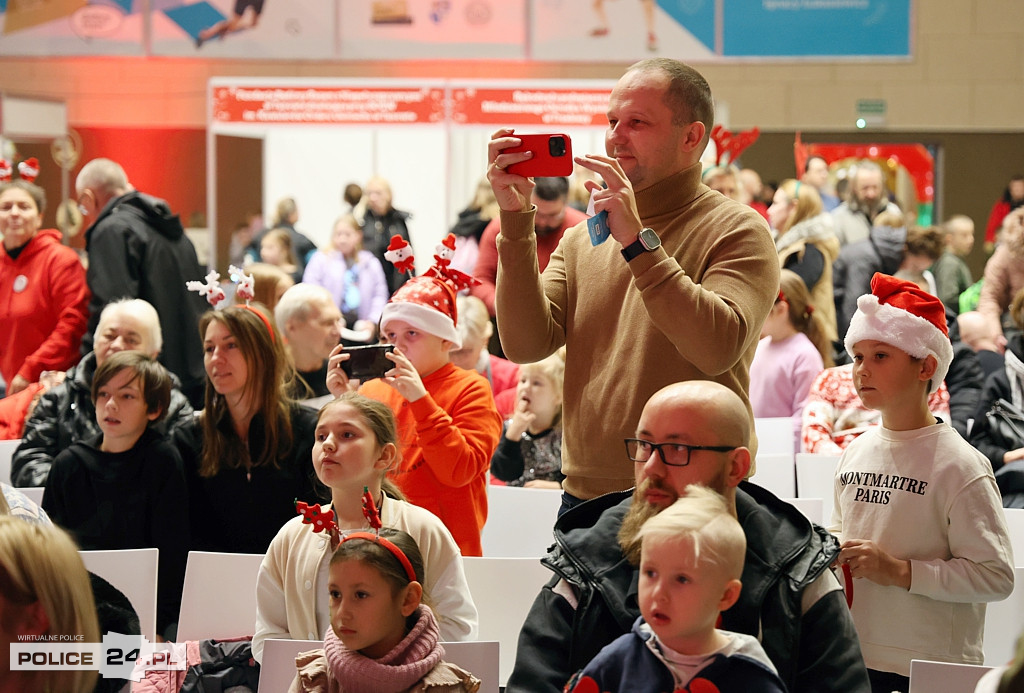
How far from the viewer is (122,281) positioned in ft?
18.6

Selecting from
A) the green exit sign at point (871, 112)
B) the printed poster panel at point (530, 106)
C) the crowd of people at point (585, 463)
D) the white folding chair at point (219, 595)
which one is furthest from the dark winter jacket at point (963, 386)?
the green exit sign at point (871, 112)

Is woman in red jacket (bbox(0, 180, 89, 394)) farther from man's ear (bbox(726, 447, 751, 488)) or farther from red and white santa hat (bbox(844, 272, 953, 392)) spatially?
man's ear (bbox(726, 447, 751, 488))

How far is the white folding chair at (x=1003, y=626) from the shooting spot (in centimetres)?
292

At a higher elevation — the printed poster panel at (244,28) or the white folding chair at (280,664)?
the printed poster panel at (244,28)

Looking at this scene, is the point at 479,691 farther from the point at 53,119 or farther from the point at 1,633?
the point at 53,119

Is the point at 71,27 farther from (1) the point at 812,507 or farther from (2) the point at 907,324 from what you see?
(2) the point at 907,324

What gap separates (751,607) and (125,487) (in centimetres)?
227

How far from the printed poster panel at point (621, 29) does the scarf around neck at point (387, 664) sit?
9164 millimetres

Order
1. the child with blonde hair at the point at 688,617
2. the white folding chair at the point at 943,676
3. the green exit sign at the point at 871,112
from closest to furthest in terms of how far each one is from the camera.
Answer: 1. the child with blonde hair at the point at 688,617
2. the white folding chair at the point at 943,676
3. the green exit sign at the point at 871,112

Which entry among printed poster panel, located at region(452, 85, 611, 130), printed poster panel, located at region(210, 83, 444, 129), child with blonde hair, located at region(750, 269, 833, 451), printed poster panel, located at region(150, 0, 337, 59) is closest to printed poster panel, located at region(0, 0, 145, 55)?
printed poster panel, located at region(150, 0, 337, 59)

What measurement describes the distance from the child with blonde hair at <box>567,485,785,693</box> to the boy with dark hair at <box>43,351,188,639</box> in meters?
1.99

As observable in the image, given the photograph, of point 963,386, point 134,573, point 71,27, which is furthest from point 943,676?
point 71,27

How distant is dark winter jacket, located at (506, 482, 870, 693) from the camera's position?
1986mm

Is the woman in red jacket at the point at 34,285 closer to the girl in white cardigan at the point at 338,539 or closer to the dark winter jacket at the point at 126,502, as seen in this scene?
the dark winter jacket at the point at 126,502
